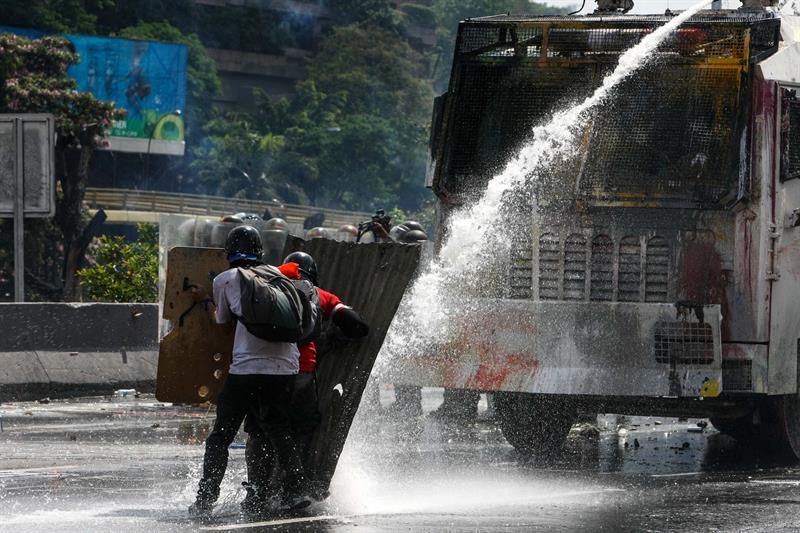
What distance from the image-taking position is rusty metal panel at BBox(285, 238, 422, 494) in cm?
876

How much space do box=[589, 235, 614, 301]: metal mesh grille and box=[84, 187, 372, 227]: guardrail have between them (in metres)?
52.4

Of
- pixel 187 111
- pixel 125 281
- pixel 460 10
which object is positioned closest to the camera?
pixel 125 281

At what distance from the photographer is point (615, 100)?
37.1 feet

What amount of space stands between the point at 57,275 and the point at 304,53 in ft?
178

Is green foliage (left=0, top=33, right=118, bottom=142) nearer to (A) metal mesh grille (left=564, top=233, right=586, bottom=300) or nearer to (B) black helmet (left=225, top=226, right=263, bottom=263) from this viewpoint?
(A) metal mesh grille (left=564, top=233, right=586, bottom=300)

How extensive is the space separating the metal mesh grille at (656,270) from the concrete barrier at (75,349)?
7325 millimetres

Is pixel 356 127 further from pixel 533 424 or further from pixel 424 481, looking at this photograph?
pixel 424 481

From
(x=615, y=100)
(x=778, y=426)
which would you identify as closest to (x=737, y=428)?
(x=778, y=426)

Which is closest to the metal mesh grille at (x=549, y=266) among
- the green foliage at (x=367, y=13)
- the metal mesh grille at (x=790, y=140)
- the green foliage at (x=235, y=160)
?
the metal mesh grille at (x=790, y=140)

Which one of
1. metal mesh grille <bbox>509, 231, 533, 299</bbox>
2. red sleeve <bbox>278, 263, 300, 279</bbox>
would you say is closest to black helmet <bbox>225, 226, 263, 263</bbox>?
red sleeve <bbox>278, 263, 300, 279</bbox>

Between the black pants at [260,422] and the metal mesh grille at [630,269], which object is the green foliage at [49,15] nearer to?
the metal mesh grille at [630,269]

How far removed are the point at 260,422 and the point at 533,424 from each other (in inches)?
146

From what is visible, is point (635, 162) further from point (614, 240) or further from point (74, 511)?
point (74, 511)

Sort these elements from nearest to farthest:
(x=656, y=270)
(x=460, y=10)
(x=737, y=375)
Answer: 1. (x=737, y=375)
2. (x=656, y=270)
3. (x=460, y=10)
